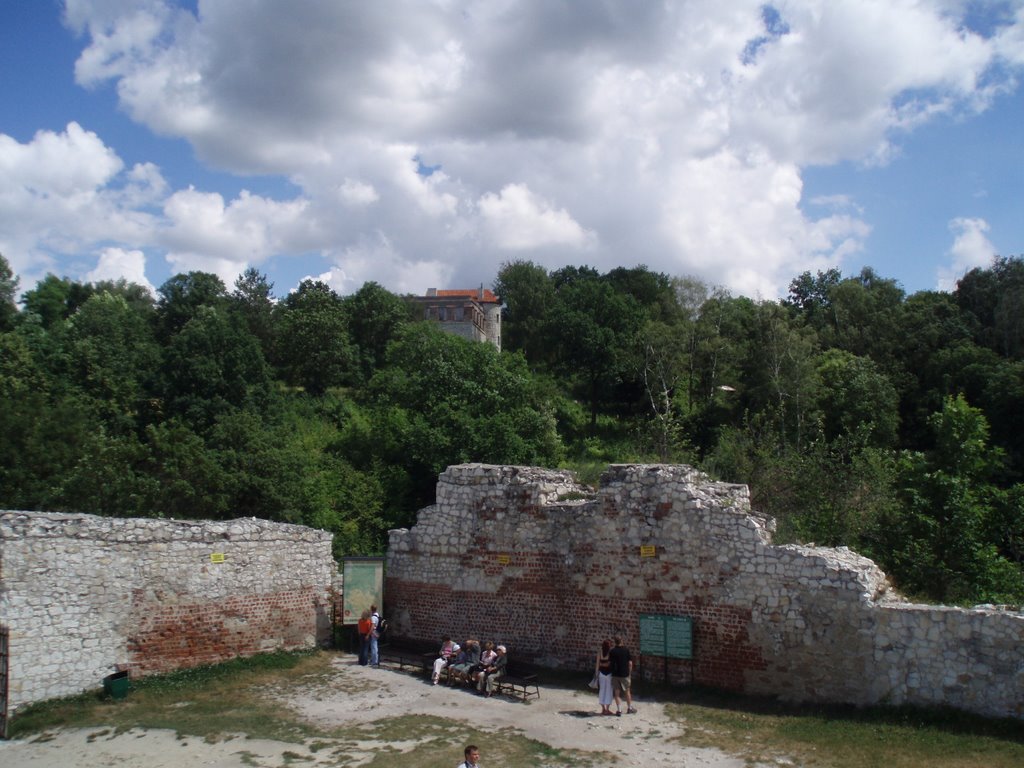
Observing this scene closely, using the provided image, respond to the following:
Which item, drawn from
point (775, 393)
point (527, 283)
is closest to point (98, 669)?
point (775, 393)

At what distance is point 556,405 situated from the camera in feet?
135

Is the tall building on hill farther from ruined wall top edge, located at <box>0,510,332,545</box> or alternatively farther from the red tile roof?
ruined wall top edge, located at <box>0,510,332,545</box>

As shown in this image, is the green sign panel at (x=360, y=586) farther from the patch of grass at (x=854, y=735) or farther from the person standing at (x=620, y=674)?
the patch of grass at (x=854, y=735)

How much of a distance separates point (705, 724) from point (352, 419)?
1112 inches

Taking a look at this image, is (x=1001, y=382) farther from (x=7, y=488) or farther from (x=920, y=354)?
(x=7, y=488)

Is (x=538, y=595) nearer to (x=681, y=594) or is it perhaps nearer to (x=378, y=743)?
(x=681, y=594)

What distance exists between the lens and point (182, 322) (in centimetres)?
5509

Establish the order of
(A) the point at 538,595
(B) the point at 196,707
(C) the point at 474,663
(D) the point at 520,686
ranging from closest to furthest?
(B) the point at 196,707 → (D) the point at 520,686 → (C) the point at 474,663 → (A) the point at 538,595

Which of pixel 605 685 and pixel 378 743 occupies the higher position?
pixel 605 685

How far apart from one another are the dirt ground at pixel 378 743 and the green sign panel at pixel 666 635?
107cm

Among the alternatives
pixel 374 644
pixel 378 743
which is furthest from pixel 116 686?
pixel 378 743

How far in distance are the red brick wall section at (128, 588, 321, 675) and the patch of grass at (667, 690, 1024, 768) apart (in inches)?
323

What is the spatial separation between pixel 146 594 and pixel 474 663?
624 centimetres

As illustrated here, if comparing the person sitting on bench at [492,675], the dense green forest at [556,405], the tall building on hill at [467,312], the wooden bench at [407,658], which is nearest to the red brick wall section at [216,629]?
the wooden bench at [407,658]
